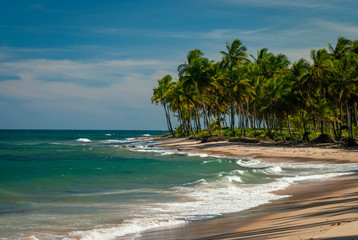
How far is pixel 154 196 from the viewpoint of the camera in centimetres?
1380

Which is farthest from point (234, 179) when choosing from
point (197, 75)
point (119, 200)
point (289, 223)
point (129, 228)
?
point (197, 75)

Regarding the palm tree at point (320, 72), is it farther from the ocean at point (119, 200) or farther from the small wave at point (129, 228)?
the small wave at point (129, 228)

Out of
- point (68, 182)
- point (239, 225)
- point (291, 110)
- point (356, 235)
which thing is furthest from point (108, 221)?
point (291, 110)

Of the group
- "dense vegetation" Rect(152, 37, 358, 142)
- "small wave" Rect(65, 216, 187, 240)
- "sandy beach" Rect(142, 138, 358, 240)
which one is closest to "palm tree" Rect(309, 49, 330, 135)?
"dense vegetation" Rect(152, 37, 358, 142)

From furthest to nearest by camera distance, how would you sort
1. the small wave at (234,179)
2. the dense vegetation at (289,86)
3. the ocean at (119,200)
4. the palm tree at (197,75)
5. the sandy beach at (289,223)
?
the palm tree at (197,75) → the dense vegetation at (289,86) → the small wave at (234,179) → the ocean at (119,200) → the sandy beach at (289,223)

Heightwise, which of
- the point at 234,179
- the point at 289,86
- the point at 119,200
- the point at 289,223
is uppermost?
the point at 289,86

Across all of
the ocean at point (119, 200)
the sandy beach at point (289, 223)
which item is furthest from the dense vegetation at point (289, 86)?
the sandy beach at point (289, 223)

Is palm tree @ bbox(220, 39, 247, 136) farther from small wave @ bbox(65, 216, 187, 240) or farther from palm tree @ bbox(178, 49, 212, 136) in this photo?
small wave @ bbox(65, 216, 187, 240)

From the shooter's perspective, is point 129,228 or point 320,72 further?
point 320,72

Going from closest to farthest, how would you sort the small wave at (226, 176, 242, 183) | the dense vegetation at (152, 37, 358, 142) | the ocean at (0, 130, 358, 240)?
the ocean at (0, 130, 358, 240) → the small wave at (226, 176, 242, 183) → the dense vegetation at (152, 37, 358, 142)

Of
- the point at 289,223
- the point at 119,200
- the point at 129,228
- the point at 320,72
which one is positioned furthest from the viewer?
the point at 320,72

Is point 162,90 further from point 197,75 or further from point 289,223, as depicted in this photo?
point 289,223

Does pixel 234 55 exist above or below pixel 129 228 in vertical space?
above

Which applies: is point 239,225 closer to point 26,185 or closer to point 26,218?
point 26,218
